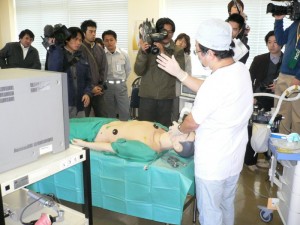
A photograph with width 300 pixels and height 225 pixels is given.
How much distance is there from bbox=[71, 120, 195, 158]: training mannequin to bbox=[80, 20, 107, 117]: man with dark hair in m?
1.13

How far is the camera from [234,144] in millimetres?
1487

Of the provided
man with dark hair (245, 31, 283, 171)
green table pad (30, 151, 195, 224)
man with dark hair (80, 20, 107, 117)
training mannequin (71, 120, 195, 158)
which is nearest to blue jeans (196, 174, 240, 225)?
green table pad (30, 151, 195, 224)

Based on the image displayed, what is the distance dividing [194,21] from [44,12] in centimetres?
303

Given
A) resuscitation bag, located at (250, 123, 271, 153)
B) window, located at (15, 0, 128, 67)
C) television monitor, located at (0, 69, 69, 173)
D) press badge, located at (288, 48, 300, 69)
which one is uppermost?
window, located at (15, 0, 128, 67)

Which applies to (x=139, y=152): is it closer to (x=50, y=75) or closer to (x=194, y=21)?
(x=50, y=75)

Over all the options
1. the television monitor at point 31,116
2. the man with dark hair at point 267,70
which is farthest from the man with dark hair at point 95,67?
the television monitor at point 31,116

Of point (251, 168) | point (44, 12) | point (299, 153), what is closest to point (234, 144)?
point (299, 153)

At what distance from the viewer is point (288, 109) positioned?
2.88 meters

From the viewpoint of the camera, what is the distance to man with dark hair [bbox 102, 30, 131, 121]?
12.8ft

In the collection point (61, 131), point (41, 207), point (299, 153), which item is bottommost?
point (41, 207)

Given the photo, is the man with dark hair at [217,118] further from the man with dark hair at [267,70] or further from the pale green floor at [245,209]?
the man with dark hair at [267,70]

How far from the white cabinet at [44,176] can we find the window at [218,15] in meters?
3.50

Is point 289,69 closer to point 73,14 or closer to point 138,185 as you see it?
point 138,185

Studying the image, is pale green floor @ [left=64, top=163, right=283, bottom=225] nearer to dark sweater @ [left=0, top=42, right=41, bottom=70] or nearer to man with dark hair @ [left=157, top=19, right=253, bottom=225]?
man with dark hair @ [left=157, top=19, right=253, bottom=225]
